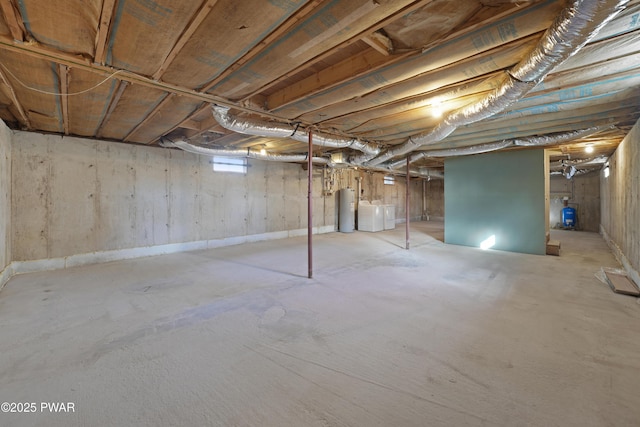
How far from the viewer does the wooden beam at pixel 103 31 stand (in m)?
1.42

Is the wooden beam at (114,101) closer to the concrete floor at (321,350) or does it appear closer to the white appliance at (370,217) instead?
the concrete floor at (321,350)

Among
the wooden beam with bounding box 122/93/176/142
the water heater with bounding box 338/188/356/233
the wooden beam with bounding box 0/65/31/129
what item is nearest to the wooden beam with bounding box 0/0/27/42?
the wooden beam with bounding box 0/65/31/129

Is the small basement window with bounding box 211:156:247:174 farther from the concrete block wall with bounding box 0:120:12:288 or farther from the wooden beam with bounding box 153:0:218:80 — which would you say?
the wooden beam with bounding box 153:0:218:80

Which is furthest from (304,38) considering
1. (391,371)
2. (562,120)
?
(562,120)

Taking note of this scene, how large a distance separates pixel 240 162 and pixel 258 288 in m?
3.87

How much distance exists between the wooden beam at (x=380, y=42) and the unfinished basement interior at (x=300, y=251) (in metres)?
0.01

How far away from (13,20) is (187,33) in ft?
3.17

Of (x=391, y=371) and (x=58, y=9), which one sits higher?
(x=58, y=9)

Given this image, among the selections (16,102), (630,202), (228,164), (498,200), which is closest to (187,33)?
(16,102)

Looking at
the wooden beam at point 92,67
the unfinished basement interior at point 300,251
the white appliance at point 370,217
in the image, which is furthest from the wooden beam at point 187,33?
the white appliance at point 370,217

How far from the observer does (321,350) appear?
1.82 m

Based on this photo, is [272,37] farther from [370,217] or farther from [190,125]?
[370,217]

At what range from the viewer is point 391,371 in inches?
62.7

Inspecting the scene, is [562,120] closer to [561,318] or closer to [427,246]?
[561,318]
